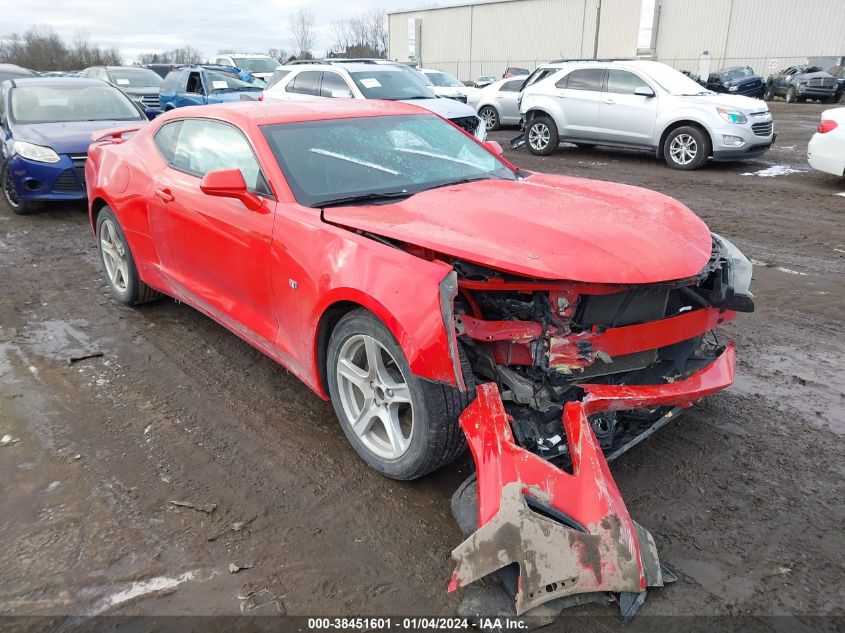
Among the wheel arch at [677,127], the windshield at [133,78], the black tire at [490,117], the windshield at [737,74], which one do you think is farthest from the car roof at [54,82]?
the windshield at [737,74]

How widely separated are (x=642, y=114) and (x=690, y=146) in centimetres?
104

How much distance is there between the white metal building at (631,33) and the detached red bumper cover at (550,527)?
36.1m

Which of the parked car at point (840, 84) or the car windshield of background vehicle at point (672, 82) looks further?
the parked car at point (840, 84)

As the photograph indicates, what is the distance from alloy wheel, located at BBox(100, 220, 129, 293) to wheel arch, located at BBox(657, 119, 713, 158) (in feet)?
31.1

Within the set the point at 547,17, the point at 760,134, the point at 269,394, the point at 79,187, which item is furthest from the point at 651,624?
the point at 547,17

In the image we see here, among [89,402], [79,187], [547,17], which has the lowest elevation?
[89,402]

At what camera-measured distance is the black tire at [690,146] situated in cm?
1089

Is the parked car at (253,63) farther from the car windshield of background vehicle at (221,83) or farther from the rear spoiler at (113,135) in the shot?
the rear spoiler at (113,135)

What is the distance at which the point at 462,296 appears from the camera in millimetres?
2906

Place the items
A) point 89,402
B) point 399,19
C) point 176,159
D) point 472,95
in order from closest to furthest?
point 89,402, point 176,159, point 472,95, point 399,19

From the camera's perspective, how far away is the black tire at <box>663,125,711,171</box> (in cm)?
1089

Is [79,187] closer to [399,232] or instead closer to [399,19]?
[399,232]

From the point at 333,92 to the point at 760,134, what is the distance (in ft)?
24.4

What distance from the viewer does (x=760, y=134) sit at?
10.8 metres
